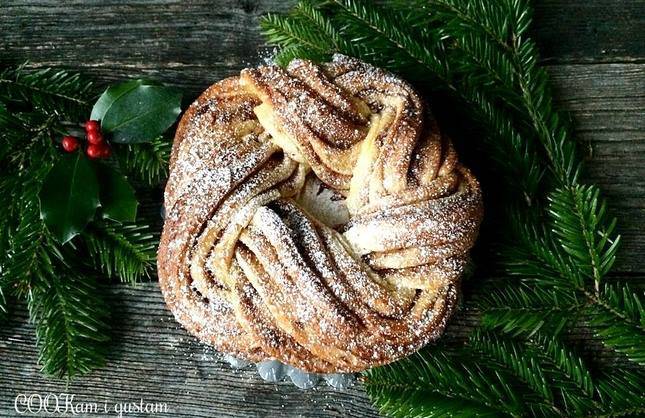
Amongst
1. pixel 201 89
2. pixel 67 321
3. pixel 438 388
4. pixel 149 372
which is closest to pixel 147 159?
pixel 201 89

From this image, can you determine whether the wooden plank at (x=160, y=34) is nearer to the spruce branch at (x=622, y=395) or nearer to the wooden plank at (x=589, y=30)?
the wooden plank at (x=589, y=30)

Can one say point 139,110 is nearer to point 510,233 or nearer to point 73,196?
point 73,196

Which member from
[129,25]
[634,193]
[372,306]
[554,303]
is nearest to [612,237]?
[634,193]

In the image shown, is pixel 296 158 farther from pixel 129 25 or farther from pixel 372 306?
pixel 129 25

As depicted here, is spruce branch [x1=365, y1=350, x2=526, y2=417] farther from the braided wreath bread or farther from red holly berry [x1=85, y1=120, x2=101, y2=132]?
red holly berry [x1=85, y1=120, x2=101, y2=132]

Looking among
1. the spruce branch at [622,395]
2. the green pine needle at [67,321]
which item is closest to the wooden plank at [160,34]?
the green pine needle at [67,321]

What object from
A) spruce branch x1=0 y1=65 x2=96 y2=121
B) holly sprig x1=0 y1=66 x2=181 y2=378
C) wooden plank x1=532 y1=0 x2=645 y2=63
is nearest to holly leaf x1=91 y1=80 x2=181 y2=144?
holly sprig x1=0 y1=66 x2=181 y2=378

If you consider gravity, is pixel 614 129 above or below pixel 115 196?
above
